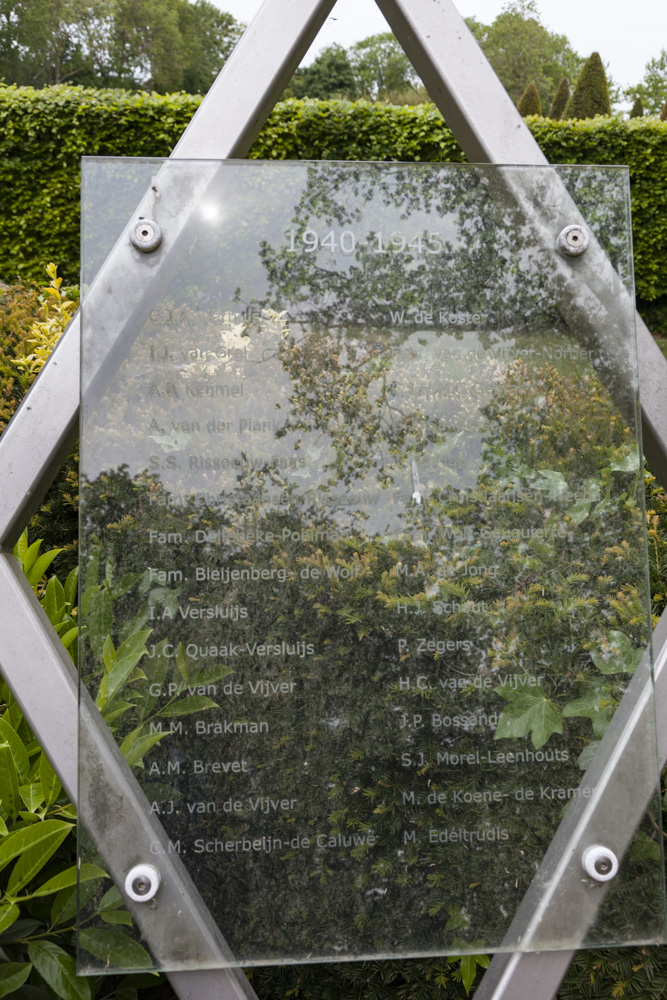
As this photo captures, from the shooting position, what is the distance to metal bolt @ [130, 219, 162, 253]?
1122mm

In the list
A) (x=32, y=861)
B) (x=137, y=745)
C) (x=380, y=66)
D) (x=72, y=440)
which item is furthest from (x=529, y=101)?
(x=32, y=861)

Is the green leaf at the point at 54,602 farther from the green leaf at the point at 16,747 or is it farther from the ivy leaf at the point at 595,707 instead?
the ivy leaf at the point at 595,707

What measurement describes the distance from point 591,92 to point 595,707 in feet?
60.9

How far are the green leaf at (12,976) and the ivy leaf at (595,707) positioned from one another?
108 cm

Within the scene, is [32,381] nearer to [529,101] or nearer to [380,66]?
[529,101]

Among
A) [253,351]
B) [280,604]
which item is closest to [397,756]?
[280,604]

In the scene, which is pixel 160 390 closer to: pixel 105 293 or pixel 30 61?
pixel 105 293

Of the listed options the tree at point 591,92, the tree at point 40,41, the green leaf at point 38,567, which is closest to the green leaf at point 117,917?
the green leaf at point 38,567

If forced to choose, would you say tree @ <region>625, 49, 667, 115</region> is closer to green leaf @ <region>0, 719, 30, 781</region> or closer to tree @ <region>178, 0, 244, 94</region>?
tree @ <region>178, 0, 244, 94</region>

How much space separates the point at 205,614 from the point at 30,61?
31.9 m

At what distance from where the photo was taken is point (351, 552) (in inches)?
44.6

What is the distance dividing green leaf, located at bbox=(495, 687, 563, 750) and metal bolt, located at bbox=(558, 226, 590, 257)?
78 cm

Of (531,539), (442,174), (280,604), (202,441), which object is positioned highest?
(442,174)

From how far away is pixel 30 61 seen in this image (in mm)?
25500
